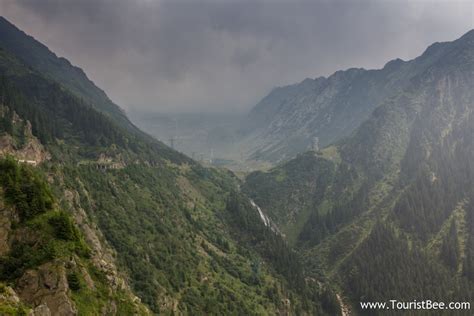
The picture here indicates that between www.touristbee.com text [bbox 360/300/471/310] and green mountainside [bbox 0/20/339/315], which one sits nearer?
green mountainside [bbox 0/20/339/315]

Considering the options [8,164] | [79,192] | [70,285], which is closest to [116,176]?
[79,192]

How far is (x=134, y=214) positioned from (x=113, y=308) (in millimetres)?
88627

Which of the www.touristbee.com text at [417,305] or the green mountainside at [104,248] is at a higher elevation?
the green mountainside at [104,248]

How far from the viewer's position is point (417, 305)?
187 metres

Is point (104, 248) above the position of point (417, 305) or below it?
above

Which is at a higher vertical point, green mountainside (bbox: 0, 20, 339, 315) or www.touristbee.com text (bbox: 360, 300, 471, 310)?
green mountainside (bbox: 0, 20, 339, 315)

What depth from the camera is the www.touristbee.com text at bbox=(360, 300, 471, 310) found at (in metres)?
176

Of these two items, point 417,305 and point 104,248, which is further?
point 417,305

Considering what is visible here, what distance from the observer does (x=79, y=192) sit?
12950 cm

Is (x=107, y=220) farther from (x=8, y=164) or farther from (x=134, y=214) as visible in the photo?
(x=8, y=164)

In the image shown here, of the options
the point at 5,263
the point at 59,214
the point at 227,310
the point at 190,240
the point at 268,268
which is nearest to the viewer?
the point at 5,263

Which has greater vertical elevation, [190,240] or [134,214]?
[134,214]

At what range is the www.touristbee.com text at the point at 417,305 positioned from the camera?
6914 inches

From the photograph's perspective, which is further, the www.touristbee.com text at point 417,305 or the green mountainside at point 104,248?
the www.touristbee.com text at point 417,305
